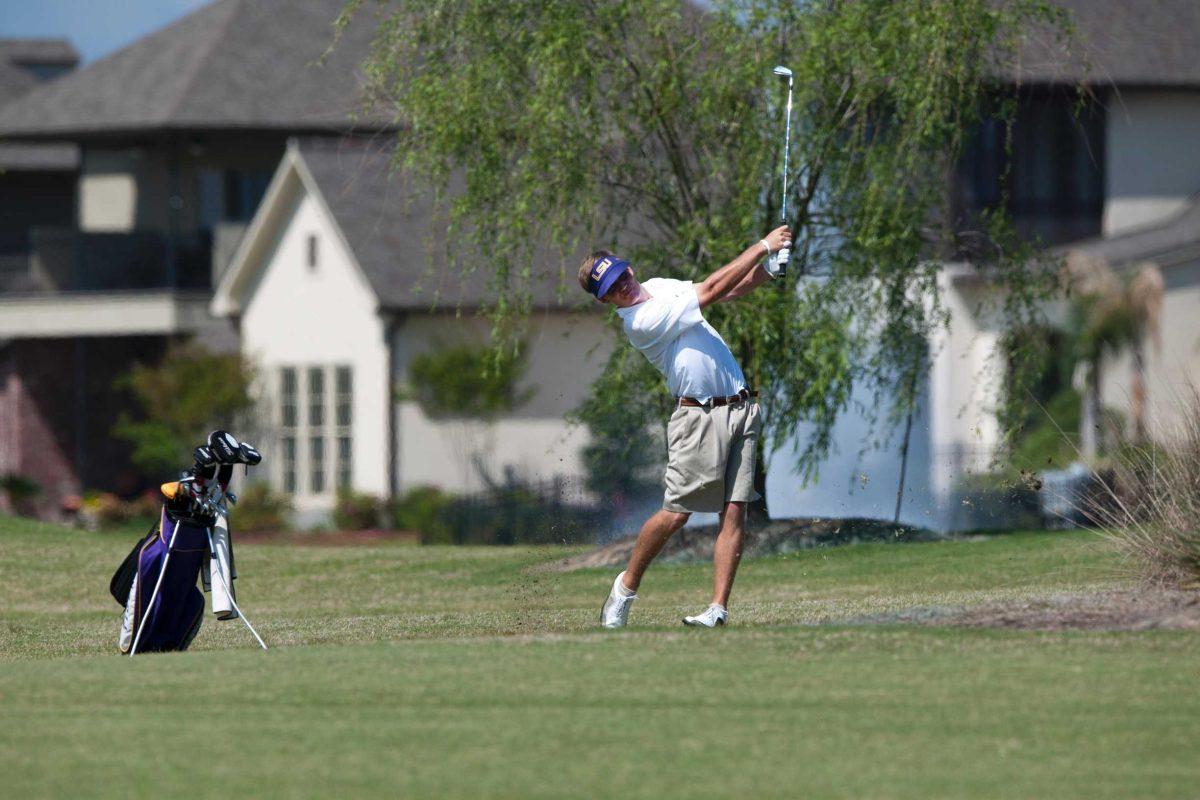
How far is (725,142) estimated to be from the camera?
16.7 m

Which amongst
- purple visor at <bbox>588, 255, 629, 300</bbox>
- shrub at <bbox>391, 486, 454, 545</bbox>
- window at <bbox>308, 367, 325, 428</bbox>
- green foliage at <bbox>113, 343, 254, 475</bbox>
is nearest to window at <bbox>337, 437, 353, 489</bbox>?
window at <bbox>308, 367, 325, 428</bbox>

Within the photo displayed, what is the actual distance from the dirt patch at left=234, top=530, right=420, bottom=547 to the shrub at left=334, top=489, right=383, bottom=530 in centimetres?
17

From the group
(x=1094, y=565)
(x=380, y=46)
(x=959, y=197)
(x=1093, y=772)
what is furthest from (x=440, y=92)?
(x=959, y=197)

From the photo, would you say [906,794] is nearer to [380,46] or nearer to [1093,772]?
[1093,772]

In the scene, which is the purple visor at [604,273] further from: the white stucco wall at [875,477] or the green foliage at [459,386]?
the green foliage at [459,386]

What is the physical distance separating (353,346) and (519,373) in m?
2.70

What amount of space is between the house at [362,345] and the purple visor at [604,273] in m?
17.3

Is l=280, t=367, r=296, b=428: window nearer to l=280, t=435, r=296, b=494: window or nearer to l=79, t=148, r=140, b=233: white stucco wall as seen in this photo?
l=280, t=435, r=296, b=494: window

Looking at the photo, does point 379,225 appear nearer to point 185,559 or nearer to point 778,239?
point 185,559

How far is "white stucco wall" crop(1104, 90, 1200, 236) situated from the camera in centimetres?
3369

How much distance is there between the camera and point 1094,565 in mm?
12594

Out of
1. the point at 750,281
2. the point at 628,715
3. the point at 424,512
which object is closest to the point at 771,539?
the point at 750,281

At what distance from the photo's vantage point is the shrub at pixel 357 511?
93.0 feet

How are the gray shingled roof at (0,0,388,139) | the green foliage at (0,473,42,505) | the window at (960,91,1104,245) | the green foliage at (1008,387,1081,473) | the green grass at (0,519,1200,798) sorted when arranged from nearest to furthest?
the green grass at (0,519,1200,798), the green foliage at (1008,387,1081,473), the green foliage at (0,473,42,505), the gray shingled roof at (0,0,388,139), the window at (960,91,1104,245)
